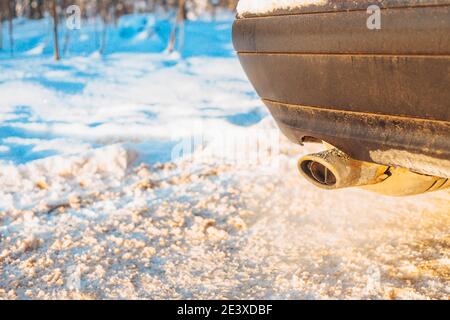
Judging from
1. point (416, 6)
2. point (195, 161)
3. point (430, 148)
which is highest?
point (416, 6)

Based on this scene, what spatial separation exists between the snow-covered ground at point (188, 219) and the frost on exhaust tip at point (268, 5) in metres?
1.18

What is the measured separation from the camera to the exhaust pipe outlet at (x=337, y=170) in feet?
6.90

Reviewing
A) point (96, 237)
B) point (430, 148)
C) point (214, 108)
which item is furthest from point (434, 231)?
point (214, 108)

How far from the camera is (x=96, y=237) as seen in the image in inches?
116

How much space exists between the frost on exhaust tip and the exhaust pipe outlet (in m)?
0.59

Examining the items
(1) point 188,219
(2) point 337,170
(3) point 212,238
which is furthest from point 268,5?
(1) point 188,219

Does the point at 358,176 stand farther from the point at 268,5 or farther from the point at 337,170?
the point at 268,5

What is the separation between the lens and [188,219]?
320 centimetres

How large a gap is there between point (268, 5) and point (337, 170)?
2.36ft

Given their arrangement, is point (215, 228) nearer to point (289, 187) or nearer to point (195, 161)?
point (289, 187)

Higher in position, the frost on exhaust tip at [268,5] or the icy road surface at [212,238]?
the frost on exhaust tip at [268,5]

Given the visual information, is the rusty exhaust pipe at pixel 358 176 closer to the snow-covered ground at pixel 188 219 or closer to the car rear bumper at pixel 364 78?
the car rear bumper at pixel 364 78

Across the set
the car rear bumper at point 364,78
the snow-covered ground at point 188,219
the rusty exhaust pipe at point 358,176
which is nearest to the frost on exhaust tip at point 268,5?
the car rear bumper at point 364,78
